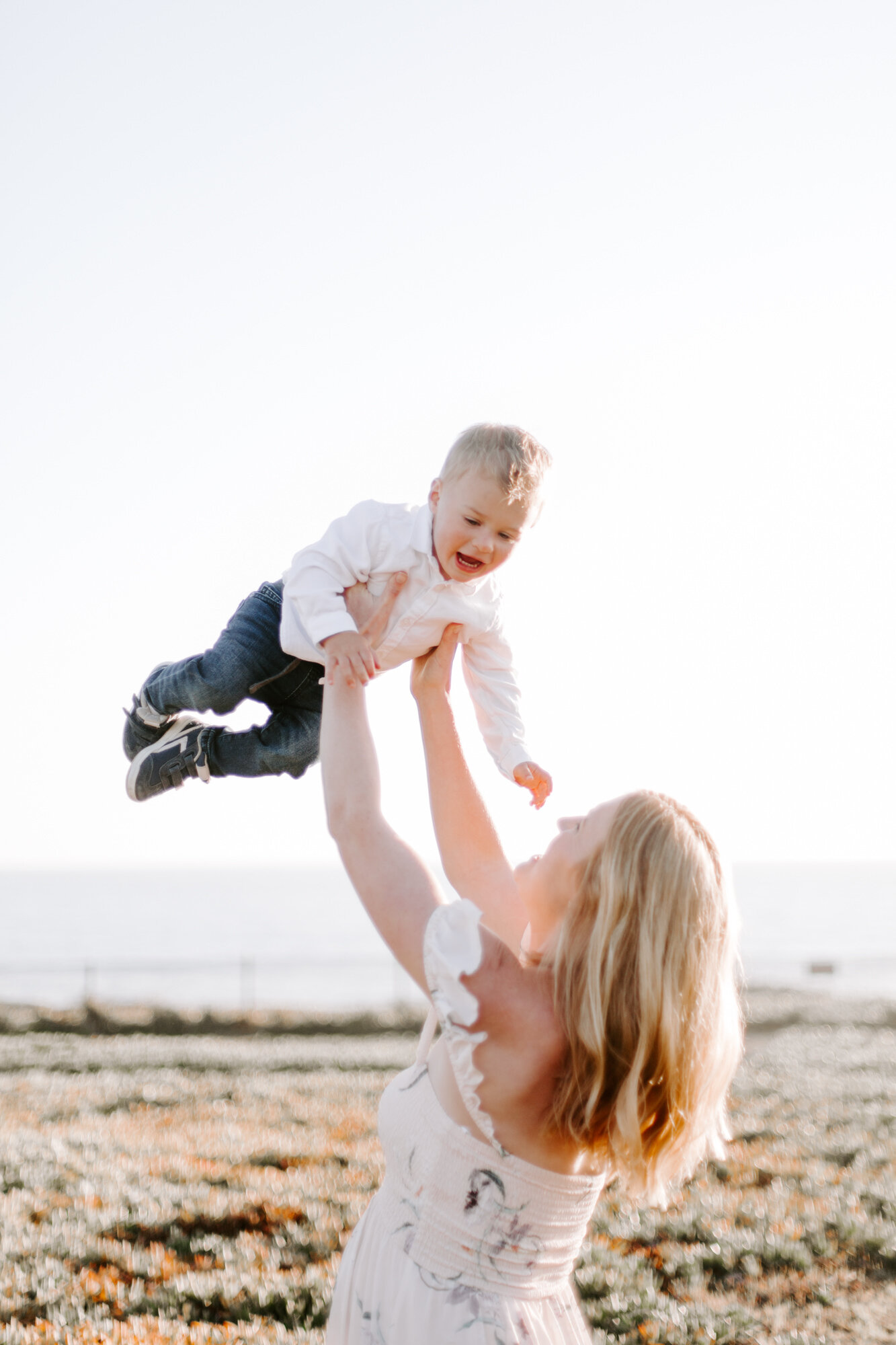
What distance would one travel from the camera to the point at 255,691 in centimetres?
348

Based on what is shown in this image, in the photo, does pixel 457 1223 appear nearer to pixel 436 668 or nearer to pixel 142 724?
pixel 436 668

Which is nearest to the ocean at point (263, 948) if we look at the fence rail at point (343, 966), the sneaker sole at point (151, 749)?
the fence rail at point (343, 966)

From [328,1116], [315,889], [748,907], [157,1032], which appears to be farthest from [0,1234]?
[315,889]

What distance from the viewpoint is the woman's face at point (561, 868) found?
2.45 m

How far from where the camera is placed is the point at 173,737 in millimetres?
3570

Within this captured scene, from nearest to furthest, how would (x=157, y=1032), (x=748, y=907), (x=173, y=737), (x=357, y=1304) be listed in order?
(x=357, y=1304) < (x=173, y=737) < (x=157, y=1032) < (x=748, y=907)

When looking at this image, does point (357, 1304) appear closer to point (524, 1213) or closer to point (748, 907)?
point (524, 1213)

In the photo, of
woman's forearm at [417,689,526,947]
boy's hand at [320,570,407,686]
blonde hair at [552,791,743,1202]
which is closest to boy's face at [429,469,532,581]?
boy's hand at [320,570,407,686]

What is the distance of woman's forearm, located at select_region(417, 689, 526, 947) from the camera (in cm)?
297

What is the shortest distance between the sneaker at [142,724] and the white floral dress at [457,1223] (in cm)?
162

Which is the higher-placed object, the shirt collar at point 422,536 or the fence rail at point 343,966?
the shirt collar at point 422,536

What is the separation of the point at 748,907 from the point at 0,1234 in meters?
105

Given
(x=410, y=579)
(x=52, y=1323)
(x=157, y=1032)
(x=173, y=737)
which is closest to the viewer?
(x=410, y=579)

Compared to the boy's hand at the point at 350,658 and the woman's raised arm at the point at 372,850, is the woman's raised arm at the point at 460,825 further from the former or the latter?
the woman's raised arm at the point at 372,850
